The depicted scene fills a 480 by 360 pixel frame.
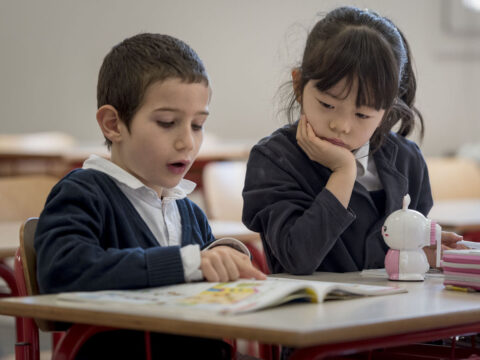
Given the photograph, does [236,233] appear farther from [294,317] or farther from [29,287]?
[294,317]

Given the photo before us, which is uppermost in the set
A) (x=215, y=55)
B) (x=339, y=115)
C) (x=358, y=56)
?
(x=215, y=55)

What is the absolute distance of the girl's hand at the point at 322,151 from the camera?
1399 mm

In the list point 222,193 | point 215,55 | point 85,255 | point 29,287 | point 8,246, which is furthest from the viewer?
point 215,55

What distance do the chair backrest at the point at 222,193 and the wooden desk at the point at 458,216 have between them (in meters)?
0.76

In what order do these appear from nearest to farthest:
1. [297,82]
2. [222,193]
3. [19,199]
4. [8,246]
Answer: [297,82], [8,246], [19,199], [222,193]

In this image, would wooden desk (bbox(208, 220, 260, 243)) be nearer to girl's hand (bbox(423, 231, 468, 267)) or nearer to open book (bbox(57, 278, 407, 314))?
girl's hand (bbox(423, 231, 468, 267))

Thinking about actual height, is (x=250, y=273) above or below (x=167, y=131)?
below

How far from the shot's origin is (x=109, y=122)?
4.33ft

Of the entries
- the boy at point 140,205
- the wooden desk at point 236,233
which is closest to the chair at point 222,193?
the wooden desk at point 236,233

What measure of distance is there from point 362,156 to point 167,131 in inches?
18.8

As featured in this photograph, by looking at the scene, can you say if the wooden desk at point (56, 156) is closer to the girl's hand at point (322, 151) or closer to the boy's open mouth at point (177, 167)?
the girl's hand at point (322, 151)

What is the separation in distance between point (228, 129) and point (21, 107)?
145 cm

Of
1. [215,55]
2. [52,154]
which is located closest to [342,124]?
[52,154]

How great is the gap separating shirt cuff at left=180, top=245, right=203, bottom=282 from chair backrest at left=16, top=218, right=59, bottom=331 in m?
0.25
